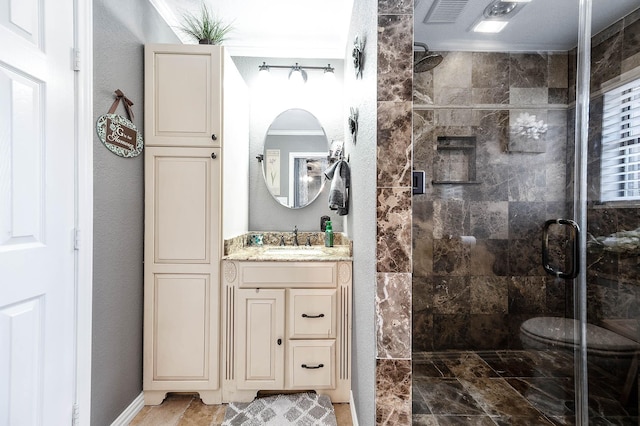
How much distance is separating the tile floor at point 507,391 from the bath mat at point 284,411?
0.54 m

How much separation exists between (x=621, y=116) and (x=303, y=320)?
2.10m

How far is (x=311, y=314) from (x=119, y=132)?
60.9 inches

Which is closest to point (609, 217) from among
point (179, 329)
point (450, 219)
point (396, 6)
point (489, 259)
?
point (489, 259)

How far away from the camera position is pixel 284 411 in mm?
1743

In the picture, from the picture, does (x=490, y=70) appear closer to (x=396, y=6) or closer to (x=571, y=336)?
(x=396, y=6)

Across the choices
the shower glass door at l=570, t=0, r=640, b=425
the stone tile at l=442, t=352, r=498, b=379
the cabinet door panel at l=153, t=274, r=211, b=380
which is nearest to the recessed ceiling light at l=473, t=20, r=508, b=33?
the shower glass door at l=570, t=0, r=640, b=425

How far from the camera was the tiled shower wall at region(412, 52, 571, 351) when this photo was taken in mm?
1842

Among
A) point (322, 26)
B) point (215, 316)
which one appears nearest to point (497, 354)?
point (215, 316)

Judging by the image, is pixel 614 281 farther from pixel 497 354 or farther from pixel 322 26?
pixel 322 26

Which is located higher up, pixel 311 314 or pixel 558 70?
pixel 558 70

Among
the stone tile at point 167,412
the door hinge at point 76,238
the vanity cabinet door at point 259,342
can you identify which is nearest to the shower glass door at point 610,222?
the vanity cabinet door at point 259,342

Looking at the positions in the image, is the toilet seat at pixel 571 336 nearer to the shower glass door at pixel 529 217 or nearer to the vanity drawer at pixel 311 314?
the shower glass door at pixel 529 217

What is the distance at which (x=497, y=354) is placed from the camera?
75.3 inches

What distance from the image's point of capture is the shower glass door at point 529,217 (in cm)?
151
